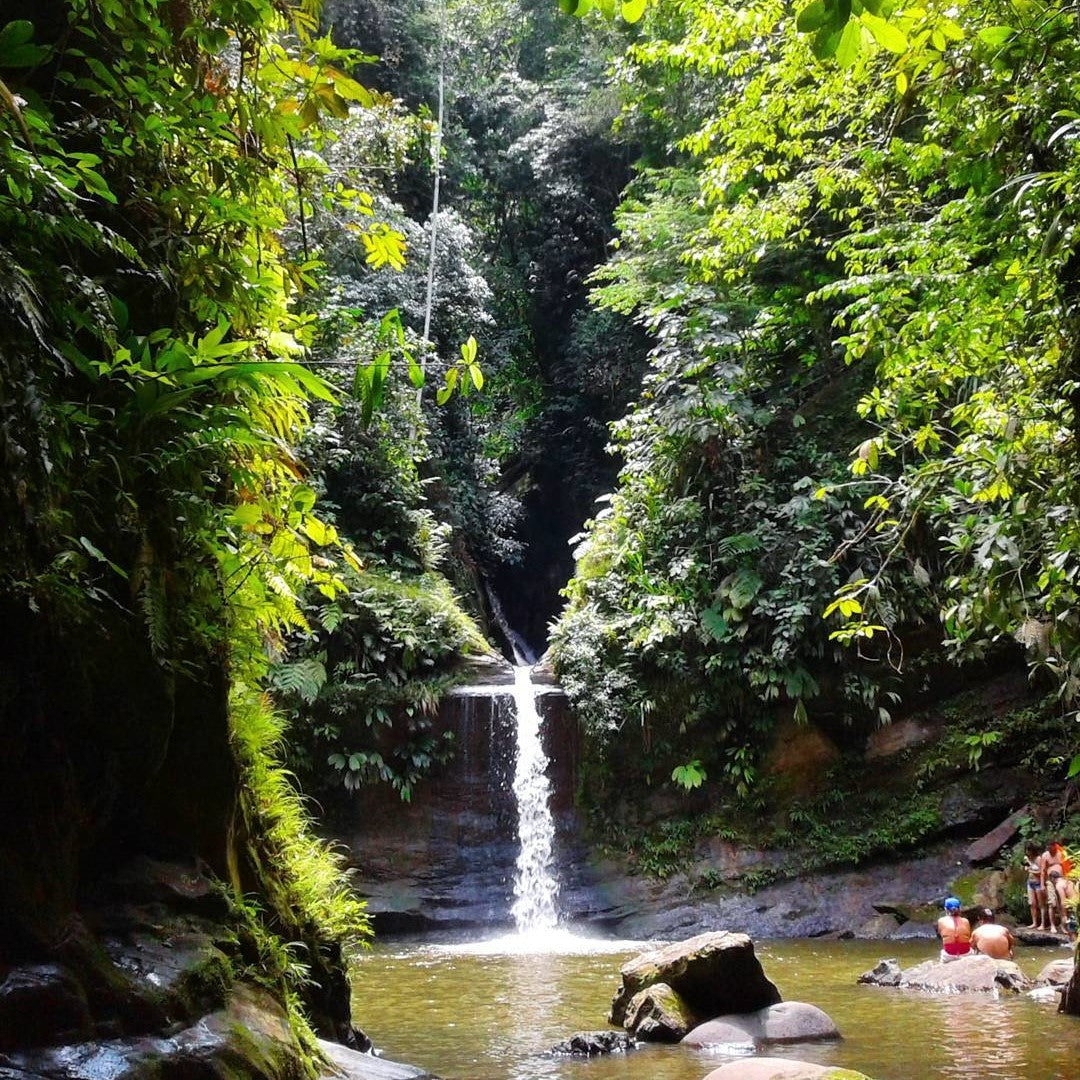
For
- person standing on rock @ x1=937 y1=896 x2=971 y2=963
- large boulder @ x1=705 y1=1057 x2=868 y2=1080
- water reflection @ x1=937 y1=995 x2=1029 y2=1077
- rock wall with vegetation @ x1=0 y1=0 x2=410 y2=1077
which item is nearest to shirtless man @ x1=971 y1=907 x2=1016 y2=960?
person standing on rock @ x1=937 y1=896 x2=971 y2=963

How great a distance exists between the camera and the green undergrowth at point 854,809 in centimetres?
1221

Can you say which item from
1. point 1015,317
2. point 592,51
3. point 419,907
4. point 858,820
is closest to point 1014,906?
point 858,820

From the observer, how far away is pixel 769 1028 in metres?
6.19

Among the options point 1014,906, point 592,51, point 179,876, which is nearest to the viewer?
point 179,876

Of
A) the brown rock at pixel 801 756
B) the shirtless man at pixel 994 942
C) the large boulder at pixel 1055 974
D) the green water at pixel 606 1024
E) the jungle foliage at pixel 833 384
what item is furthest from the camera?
the brown rock at pixel 801 756

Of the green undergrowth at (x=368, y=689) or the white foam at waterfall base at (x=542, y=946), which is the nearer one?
the white foam at waterfall base at (x=542, y=946)

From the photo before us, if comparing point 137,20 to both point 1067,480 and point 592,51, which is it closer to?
point 1067,480

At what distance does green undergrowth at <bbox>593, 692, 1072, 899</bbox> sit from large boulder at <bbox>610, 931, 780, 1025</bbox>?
6.04 metres

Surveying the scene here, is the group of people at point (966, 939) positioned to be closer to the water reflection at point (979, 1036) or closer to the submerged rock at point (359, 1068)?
the water reflection at point (979, 1036)

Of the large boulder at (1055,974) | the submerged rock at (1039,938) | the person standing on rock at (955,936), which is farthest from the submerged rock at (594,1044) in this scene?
the submerged rock at (1039,938)

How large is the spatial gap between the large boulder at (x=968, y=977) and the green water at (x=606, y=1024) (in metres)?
0.27

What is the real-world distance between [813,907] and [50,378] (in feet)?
37.0

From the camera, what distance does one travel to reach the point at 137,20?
12.2ft

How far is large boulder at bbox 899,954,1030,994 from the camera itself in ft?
24.4
